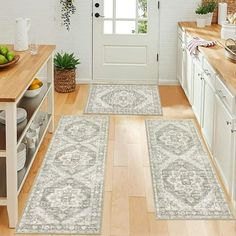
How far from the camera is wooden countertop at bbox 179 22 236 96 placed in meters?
3.99

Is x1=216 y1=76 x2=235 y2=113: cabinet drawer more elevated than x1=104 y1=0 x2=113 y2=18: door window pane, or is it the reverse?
x1=104 y1=0 x2=113 y2=18: door window pane

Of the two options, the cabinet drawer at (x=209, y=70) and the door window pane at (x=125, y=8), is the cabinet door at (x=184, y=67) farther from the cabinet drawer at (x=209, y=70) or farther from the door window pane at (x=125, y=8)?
the cabinet drawer at (x=209, y=70)

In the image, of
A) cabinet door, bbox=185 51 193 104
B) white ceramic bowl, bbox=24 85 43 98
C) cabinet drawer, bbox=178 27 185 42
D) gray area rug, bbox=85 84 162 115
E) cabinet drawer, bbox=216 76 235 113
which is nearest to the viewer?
cabinet drawer, bbox=216 76 235 113

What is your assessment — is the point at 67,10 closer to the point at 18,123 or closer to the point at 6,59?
the point at 6,59

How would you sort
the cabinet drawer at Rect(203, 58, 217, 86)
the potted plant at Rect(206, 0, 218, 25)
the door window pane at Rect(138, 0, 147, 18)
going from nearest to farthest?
the cabinet drawer at Rect(203, 58, 217, 86) < the potted plant at Rect(206, 0, 218, 25) < the door window pane at Rect(138, 0, 147, 18)

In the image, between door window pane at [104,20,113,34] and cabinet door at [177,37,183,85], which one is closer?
cabinet door at [177,37,183,85]

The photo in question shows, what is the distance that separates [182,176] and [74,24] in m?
3.43

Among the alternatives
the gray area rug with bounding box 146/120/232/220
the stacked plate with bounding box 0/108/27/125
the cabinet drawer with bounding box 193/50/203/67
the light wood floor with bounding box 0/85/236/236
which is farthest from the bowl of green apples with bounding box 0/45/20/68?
the cabinet drawer with bounding box 193/50/203/67

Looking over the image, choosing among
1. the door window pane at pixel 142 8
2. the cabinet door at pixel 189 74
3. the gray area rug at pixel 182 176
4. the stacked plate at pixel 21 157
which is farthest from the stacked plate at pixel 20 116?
the door window pane at pixel 142 8

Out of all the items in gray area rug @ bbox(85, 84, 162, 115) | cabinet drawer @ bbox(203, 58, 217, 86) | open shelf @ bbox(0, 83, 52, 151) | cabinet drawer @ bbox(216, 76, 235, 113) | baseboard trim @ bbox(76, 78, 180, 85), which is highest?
cabinet drawer @ bbox(203, 58, 217, 86)

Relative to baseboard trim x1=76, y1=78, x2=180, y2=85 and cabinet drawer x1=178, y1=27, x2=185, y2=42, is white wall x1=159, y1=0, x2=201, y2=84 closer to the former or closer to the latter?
baseboard trim x1=76, y1=78, x2=180, y2=85

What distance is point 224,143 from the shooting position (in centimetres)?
401

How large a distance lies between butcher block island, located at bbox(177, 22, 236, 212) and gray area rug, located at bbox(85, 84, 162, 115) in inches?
19.0

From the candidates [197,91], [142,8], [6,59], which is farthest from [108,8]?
[6,59]
